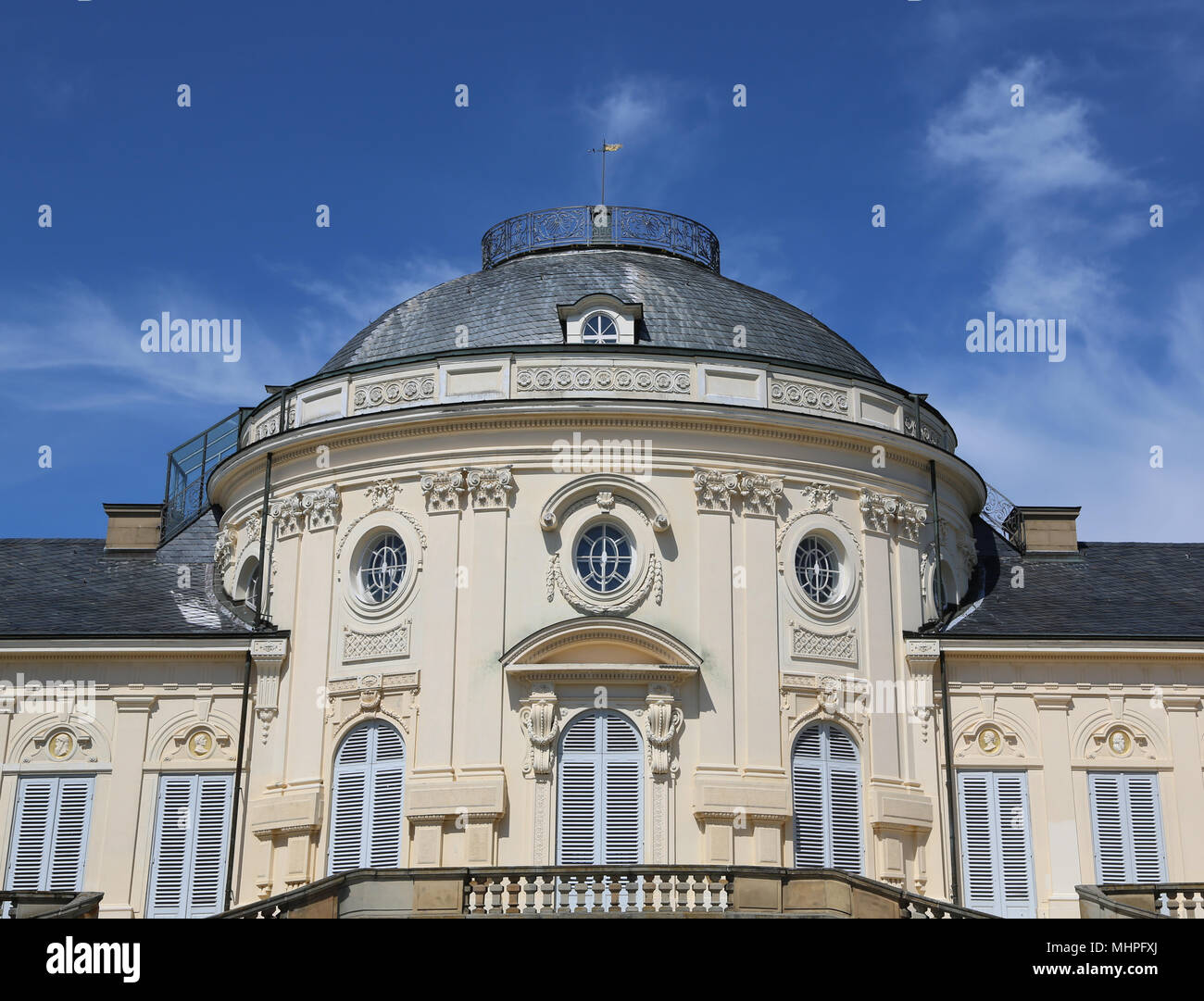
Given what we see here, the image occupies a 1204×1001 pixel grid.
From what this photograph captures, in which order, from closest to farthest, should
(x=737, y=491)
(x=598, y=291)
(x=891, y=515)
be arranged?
(x=737, y=491), (x=891, y=515), (x=598, y=291)

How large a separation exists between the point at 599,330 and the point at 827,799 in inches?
350

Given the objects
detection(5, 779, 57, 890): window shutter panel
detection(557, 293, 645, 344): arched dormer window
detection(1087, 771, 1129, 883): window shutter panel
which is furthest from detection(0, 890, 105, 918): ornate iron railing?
detection(1087, 771, 1129, 883): window shutter panel

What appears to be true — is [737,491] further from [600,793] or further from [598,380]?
[600,793]

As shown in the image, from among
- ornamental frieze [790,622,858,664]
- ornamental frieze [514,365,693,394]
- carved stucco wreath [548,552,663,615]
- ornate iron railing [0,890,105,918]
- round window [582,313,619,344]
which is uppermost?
round window [582,313,619,344]

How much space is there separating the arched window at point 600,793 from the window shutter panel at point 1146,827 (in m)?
8.96

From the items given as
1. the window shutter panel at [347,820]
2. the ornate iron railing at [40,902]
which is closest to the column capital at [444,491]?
the window shutter panel at [347,820]

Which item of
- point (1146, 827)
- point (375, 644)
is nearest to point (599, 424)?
point (375, 644)

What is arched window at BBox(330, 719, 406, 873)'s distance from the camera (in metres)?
25.4

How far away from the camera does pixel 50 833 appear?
27547 millimetres

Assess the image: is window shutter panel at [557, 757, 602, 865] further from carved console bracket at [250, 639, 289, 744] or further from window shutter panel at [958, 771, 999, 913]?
window shutter panel at [958, 771, 999, 913]

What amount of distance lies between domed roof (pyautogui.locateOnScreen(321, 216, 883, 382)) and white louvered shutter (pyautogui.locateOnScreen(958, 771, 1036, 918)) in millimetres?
7361
